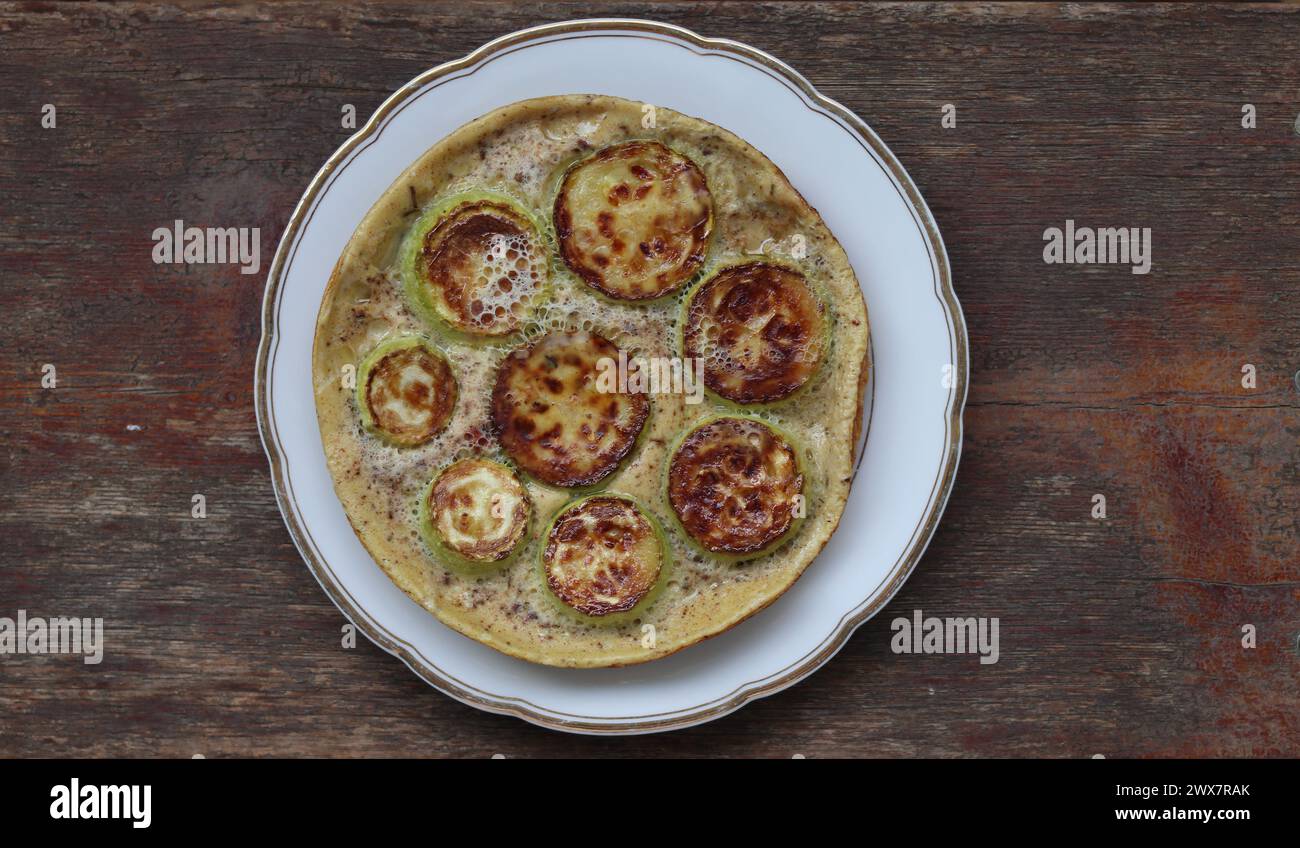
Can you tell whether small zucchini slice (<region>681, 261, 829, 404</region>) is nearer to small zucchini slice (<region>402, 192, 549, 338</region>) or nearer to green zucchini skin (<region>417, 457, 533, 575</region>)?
small zucchini slice (<region>402, 192, 549, 338</region>)

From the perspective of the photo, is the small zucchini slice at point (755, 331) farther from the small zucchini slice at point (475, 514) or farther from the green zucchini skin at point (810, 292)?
the small zucchini slice at point (475, 514)

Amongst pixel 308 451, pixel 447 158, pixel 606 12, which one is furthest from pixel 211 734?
pixel 606 12

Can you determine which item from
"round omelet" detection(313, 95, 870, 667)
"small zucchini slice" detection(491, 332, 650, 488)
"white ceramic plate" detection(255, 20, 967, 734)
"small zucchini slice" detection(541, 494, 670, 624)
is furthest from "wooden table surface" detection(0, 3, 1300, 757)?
"small zucchini slice" detection(491, 332, 650, 488)

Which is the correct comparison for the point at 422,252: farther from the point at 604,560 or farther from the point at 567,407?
the point at 604,560

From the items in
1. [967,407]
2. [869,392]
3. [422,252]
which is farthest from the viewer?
[967,407]

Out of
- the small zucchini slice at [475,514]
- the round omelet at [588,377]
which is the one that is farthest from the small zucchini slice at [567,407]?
the small zucchini slice at [475,514]

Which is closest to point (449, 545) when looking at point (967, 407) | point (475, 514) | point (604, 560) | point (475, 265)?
point (475, 514)
